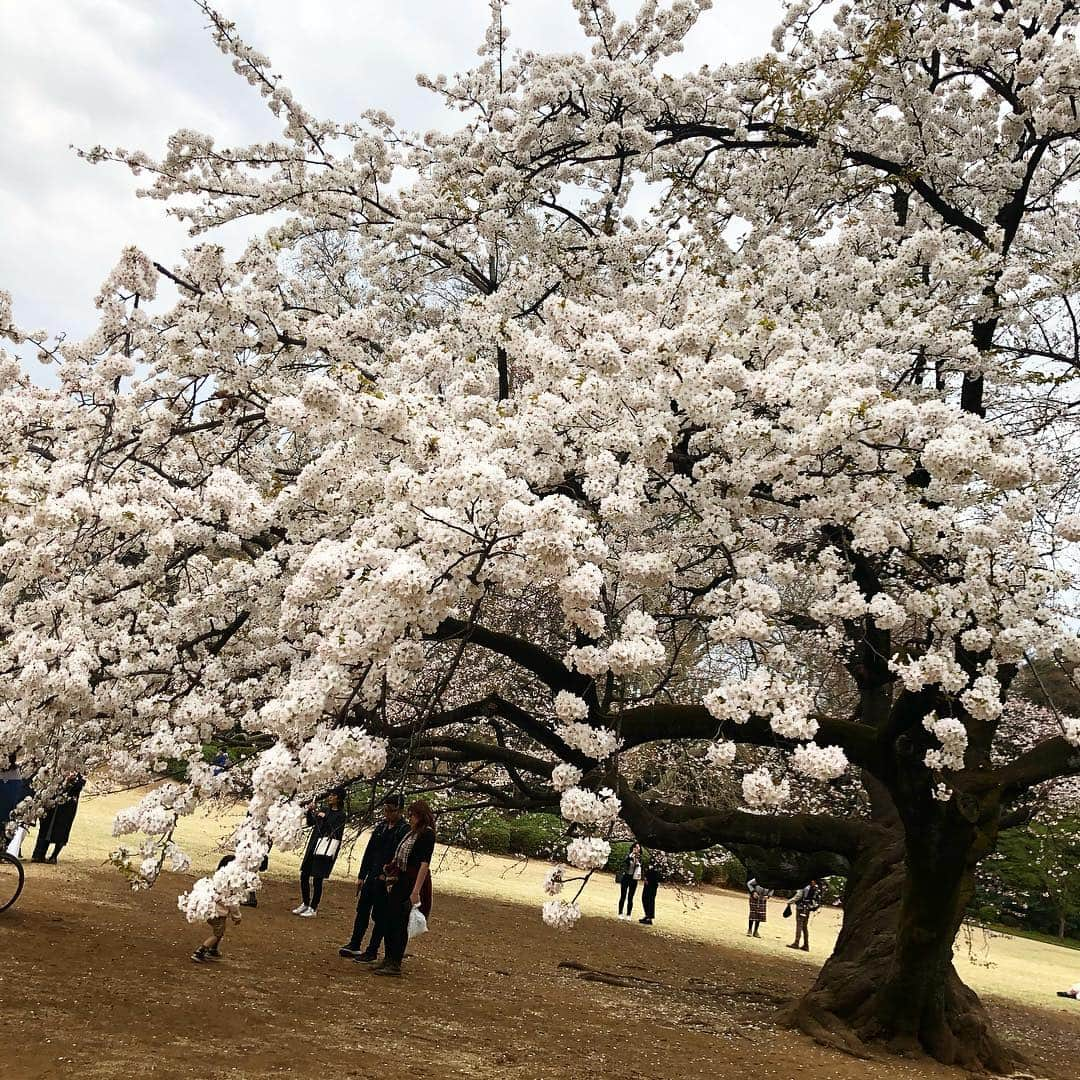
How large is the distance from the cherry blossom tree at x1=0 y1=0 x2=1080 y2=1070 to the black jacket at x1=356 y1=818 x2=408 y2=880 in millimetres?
1126

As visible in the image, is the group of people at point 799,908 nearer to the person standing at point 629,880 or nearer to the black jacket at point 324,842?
the person standing at point 629,880

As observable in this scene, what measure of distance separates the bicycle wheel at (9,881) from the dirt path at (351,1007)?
19cm

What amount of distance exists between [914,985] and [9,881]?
928 centimetres

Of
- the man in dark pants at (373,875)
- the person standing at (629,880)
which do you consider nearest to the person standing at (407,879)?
the man in dark pants at (373,875)

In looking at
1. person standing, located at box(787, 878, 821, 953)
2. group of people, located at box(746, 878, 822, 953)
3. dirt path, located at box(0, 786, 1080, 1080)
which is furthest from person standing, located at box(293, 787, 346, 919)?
person standing, located at box(787, 878, 821, 953)

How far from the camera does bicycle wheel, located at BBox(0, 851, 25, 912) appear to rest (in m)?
8.43

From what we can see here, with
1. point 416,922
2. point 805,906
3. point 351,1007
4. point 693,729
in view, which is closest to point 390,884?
point 416,922

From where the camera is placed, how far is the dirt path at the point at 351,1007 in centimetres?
559

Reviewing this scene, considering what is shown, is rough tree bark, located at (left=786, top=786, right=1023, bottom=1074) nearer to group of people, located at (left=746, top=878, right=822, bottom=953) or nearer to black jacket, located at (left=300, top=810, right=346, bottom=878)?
black jacket, located at (left=300, top=810, right=346, bottom=878)

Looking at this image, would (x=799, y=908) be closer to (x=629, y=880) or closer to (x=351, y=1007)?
(x=629, y=880)

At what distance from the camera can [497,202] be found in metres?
8.45

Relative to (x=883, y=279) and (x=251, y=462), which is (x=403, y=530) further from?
(x=883, y=279)

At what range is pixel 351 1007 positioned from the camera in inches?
283

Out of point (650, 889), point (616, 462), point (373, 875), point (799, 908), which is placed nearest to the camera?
point (616, 462)
